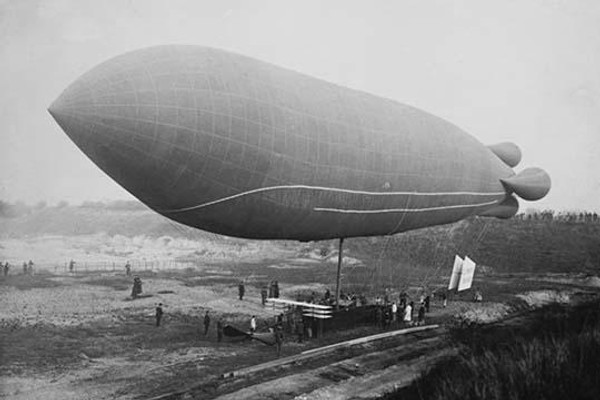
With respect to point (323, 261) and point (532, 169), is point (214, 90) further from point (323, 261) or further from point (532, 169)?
point (323, 261)

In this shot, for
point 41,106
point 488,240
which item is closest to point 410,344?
point 41,106

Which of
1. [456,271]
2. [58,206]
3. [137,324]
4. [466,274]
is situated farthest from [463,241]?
[58,206]

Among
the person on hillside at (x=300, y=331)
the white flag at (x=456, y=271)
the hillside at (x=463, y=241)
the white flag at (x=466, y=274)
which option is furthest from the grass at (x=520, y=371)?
the hillside at (x=463, y=241)

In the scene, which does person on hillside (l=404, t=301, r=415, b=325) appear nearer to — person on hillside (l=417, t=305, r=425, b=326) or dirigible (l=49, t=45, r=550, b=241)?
person on hillside (l=417, t=305, r=425, b=326)


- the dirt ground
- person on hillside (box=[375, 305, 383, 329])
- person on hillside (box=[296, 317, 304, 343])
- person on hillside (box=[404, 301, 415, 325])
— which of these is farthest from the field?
person on hillside (box=[404, 301, 415, 325])

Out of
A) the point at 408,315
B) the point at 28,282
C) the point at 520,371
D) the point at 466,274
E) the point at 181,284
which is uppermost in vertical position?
the point at 466,274

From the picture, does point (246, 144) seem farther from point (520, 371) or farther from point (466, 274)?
point (466, 274)
